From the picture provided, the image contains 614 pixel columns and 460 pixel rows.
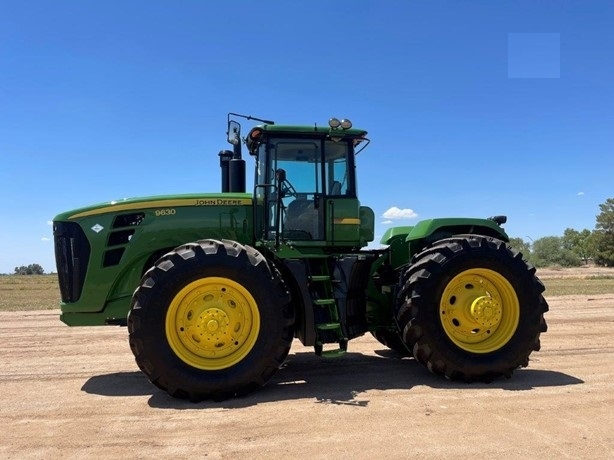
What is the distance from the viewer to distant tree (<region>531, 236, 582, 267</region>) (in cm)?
7150

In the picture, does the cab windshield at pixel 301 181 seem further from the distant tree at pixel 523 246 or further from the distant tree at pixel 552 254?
the distant tree at pixel 552 254

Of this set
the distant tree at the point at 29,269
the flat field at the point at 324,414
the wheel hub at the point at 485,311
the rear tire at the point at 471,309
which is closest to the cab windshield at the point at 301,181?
the rear tire at the point at 471,309

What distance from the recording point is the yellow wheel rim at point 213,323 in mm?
5184

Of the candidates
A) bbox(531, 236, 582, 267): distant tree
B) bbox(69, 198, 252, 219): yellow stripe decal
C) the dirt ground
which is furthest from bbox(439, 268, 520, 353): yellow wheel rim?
bbox(531, 236, 582, 267): distant tree

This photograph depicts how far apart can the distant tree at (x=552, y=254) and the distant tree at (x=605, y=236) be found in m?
4.63

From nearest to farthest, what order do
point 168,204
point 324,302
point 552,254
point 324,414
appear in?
point 324,414 < point 324,302 < point 168,204 < point 552,254

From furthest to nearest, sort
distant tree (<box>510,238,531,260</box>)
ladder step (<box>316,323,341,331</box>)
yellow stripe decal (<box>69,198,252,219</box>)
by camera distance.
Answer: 1. distant tree (<box>510,238,531,260</box>)
2. yellow stripe decal (<box>69,198,252,219</box>)
3. ladder step (<box>316,323,341,331</box>)

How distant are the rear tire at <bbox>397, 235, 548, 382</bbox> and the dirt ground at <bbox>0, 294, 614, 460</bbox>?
0.98ft

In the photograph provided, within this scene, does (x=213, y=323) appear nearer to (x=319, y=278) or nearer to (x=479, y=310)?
(x=319, y=278)

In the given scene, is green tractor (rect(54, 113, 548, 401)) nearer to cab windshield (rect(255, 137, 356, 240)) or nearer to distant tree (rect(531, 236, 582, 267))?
cab windshield (rect(255, 137, 356, 240))

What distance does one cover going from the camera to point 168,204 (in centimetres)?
613

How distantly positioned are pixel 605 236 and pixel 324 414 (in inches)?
2864

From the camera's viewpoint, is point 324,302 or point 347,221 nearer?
point 324,302

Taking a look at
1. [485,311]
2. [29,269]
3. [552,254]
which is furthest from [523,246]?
[29,269]
